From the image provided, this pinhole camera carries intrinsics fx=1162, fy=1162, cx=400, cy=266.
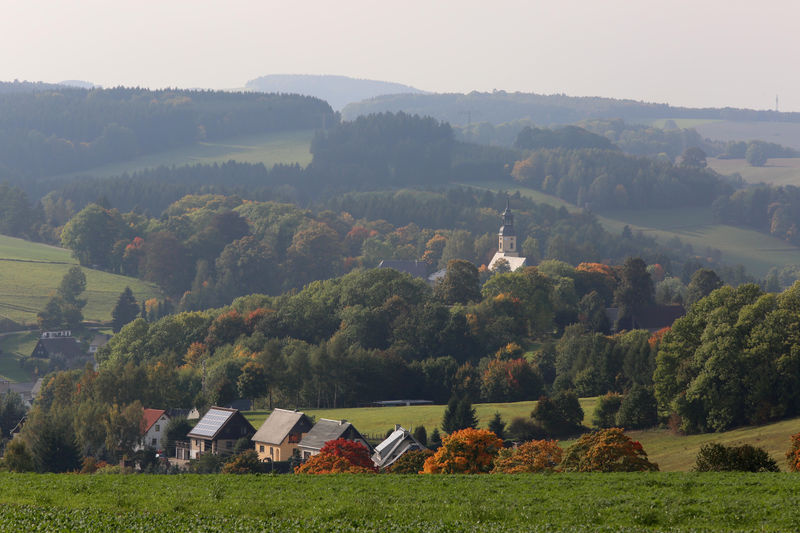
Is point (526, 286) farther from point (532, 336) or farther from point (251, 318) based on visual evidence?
point (251, 318)

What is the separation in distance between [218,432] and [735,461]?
4576 centimetres

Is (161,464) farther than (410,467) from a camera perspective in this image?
Yes

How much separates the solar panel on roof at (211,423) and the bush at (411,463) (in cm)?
2298

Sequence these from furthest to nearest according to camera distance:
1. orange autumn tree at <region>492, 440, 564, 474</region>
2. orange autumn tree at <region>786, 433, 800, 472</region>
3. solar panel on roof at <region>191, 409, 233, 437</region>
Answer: solar panel on roof at <region>191, 409, 233, 437</region>, orange autumn tree at <region>492, 440, 564, 474</region>, orange autumn tree at <region>786, 433, 800, 472</region>

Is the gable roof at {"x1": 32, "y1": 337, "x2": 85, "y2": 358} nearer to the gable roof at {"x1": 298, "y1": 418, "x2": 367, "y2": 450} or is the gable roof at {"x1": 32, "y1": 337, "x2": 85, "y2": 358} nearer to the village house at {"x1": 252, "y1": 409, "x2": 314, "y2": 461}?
the village house at {"x1": 252, "y1": 409, "x2": 314, "y2": 461}

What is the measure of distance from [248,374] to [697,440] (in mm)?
41681

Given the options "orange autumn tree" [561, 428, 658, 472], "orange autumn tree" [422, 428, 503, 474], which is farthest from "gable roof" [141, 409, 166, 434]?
"orange autumn tree" [561, 428, 658, 472]

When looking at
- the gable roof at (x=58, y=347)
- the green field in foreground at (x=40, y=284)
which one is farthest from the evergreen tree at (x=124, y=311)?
the gable roof at (x=58, y=347)

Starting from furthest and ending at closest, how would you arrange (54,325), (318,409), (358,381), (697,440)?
(54,325), (358,381), (318,409), (697,440)

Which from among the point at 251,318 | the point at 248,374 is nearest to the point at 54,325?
the point at 251,318

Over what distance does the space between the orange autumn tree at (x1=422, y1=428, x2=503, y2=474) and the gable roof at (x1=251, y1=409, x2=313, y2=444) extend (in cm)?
2154

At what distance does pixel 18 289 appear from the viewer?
163000 mm

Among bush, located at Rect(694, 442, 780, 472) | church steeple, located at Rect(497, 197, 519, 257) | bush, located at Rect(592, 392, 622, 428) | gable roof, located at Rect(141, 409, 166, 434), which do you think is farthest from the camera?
church steeple, located at Rect(497, 197, 519, 257)

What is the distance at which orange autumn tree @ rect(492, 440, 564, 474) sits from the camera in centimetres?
5222
